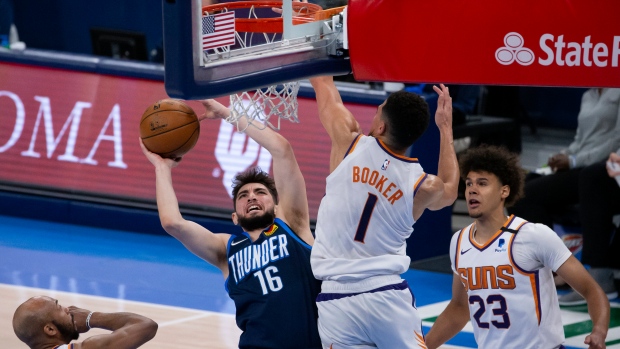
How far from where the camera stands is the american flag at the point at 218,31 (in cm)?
460

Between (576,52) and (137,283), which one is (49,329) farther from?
(137,283)

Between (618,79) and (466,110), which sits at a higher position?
(618,79)

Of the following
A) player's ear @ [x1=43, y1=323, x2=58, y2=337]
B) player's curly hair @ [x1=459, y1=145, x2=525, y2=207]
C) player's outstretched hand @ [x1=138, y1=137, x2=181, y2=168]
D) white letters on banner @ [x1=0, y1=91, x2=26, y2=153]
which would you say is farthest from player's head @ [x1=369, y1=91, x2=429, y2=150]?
white letters on banner @ [x1=0, y1=91, x2=26, y2=153]

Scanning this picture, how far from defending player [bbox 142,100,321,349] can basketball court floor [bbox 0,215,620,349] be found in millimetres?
2179

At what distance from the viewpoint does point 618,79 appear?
14.8ft

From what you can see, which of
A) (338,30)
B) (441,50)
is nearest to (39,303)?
(338,30)

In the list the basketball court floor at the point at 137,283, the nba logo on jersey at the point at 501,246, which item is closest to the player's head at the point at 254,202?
the nba logo on jersey at the point at 501,246

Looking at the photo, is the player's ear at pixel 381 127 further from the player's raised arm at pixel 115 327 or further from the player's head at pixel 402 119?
the player's raised arm at pixel 115 327

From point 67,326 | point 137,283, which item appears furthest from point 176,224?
point 137,283

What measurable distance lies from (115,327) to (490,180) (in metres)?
2.23

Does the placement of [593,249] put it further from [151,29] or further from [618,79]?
[151,29]

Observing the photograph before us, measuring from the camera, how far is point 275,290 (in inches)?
229

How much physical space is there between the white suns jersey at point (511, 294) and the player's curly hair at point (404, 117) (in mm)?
879

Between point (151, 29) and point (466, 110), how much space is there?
20.2 ft
